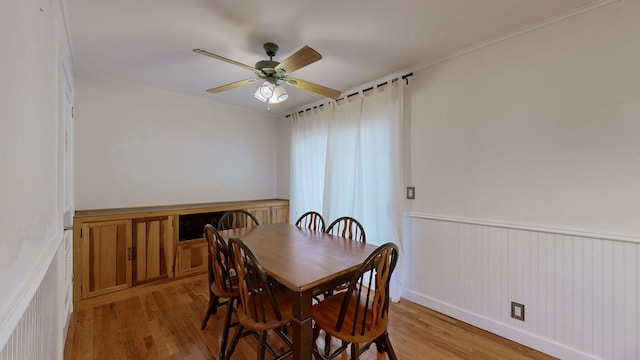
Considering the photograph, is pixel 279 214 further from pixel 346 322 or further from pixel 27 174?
pixel 27 174

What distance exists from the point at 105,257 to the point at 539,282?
398cm

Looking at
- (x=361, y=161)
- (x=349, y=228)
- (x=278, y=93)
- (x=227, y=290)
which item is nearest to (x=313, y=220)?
(x=349, y=228)

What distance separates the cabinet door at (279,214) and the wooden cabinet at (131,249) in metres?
0.87

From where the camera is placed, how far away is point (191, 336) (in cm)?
206

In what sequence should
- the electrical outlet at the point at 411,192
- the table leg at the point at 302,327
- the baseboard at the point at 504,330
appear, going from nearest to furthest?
the table leg at the point at 302,327 → the baseboard at the point at 504,330 → the electrical outlet at the point at 411,192

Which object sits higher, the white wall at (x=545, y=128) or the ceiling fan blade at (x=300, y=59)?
the ceiling fan blade at (x=300, y=59)

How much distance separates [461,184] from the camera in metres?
2.35

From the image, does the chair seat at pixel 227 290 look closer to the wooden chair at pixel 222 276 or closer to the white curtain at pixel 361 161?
the wooden chair at pixel 222 276

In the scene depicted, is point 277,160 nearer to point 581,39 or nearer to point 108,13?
point 108,13

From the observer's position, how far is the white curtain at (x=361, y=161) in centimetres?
275

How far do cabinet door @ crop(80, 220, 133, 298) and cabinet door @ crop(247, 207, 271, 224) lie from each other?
1.51 meters

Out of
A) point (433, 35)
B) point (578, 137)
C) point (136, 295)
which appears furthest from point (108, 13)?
point (578, 137)

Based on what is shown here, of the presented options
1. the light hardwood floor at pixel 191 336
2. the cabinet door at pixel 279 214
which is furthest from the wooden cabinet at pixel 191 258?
the cabinet door at pixel 279 214

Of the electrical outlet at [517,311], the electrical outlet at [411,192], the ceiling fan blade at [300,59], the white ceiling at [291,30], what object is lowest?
the electrical outlet at [517,311]
